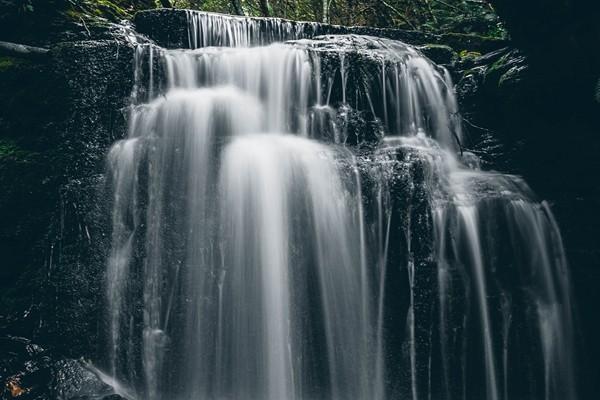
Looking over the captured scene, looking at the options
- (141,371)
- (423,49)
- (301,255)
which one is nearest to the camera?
(141,371)

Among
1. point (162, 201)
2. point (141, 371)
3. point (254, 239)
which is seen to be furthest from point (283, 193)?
point (141, 371)

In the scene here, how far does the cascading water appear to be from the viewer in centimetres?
456

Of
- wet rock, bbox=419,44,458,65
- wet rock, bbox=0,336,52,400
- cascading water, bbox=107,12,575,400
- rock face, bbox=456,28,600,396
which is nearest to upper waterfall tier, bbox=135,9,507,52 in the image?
wet rock, bbox=419,44,458,65

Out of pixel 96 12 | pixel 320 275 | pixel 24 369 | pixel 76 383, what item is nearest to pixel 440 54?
pixel 320 275

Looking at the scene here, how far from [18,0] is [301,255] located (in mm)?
4836

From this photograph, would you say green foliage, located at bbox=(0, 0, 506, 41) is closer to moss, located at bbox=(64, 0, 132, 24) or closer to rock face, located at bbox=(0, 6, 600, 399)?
moss, located at bbox=(64, 0, 132, 24)

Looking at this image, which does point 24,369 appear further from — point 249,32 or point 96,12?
point 249,32

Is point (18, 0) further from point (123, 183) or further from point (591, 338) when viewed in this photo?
point (591, 338)

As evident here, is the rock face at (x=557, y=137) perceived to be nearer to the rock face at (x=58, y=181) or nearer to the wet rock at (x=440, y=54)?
the wet rock at (x=440, y=54)

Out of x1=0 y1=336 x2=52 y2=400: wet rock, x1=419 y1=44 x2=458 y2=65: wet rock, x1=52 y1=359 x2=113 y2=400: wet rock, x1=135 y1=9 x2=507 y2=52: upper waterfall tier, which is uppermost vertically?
x1=135 y1=9 x2=507 y2=52: upper waterfall tier

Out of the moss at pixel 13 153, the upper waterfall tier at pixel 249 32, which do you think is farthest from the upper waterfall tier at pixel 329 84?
the moss at pixel 13 153

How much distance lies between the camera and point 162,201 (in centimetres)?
493

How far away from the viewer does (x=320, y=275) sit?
4.80m

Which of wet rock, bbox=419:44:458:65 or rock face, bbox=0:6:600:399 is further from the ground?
wet rock, bbox=419:44:458:65
